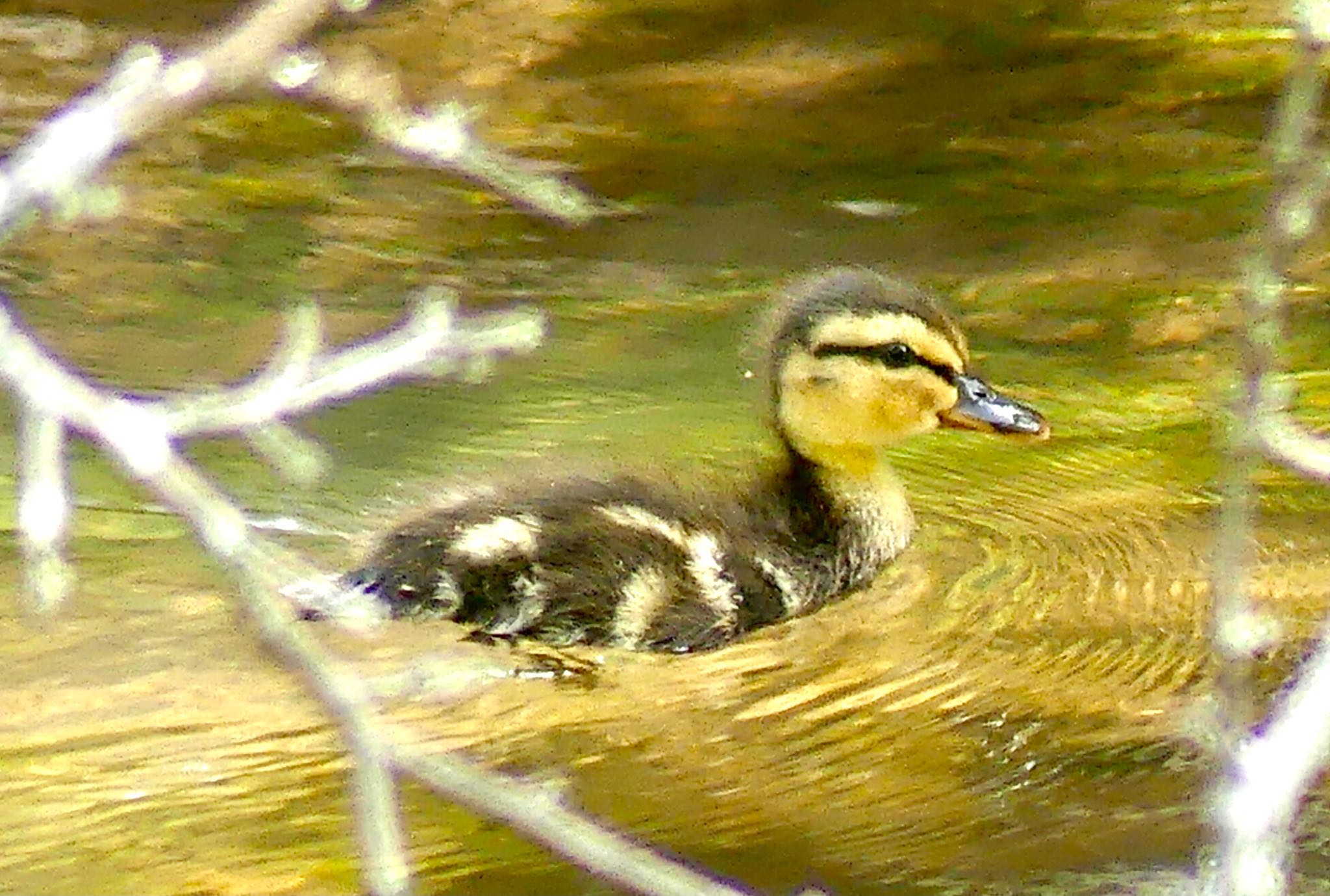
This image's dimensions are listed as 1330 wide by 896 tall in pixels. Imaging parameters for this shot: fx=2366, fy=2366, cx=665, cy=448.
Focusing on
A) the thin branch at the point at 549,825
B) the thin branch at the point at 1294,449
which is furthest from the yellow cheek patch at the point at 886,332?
the thin branch at the point at 549,825

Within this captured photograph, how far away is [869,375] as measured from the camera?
3385 mm

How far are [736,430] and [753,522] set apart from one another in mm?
408

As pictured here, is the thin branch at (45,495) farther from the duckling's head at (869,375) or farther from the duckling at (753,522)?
the duckling's head at (869,375)

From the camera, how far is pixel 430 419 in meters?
3.66

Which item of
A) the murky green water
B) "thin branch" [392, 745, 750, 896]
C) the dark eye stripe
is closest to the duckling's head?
the dark eye stripe

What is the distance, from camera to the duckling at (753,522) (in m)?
3.03

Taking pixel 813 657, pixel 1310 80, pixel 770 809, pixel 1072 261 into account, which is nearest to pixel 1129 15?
pixel 1072 261

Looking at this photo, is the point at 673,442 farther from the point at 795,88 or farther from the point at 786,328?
the point at 795,88

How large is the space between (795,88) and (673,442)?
155 centimetres

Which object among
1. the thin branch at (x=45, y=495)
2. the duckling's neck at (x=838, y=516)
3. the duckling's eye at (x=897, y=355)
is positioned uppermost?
the duckling's eye at (x=897, y=355)

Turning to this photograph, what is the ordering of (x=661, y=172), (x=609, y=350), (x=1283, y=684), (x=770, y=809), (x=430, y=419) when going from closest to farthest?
(x=770, y=809)
(x=1283, y=684)
(x=430, y=419)
(x=609, y=350)
(x=661, y=172)

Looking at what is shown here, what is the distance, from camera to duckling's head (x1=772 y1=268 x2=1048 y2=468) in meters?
3.37

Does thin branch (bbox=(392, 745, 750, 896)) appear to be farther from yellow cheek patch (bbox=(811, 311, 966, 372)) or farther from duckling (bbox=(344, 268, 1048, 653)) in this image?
yellow cheek patch (bbox=(811, 311, 966, 372))

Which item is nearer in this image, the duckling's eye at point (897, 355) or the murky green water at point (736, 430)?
the murky green water at point (736, 430)
